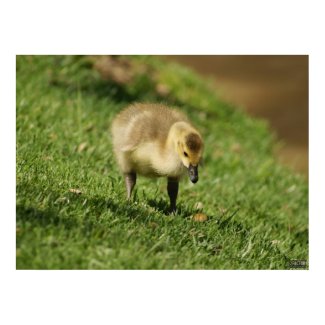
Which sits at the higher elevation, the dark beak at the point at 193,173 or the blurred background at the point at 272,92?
the blurred background at the point at 272,92

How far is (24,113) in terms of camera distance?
21.5 feet

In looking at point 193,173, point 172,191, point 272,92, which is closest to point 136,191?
point 172,191

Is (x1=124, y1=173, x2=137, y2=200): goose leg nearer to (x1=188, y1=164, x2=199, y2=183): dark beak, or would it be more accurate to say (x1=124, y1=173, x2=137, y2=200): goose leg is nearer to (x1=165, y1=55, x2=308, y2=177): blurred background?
(x1=188, y1=164, x2=199, y2=183): dark beak

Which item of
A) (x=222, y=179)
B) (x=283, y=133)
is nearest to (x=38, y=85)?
(x=222, y=179)

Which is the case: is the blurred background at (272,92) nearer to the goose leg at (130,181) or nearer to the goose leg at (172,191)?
the goose leg at (172,191)

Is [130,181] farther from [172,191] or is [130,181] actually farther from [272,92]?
[272,92]

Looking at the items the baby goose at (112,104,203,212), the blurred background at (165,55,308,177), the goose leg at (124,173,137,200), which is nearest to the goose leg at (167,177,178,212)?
the baby goose at (112,104,203,212)

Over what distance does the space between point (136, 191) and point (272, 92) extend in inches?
221

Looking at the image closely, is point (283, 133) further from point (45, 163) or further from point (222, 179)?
point (45, 163)

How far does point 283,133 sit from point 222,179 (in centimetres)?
298

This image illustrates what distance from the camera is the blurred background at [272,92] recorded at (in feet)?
31.3

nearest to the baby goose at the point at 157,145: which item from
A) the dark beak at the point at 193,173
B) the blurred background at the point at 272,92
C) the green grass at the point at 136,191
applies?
the dark beak at the point at 193,173

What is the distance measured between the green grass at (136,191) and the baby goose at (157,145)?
264 mm
